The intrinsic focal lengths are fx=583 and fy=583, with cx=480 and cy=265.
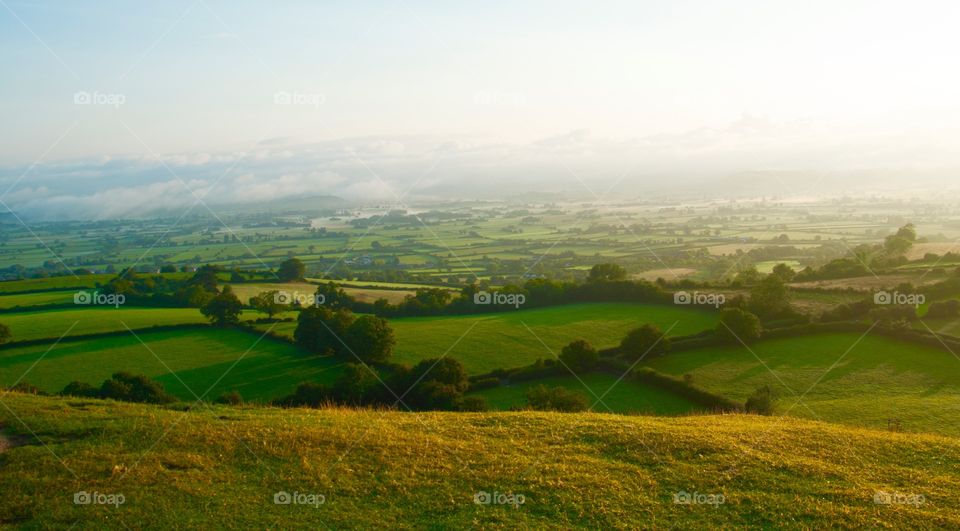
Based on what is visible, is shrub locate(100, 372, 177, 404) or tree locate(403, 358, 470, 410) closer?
shrub locate(100, 372, 177, 404)

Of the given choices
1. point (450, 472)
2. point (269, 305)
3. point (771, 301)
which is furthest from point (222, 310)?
point (771, 301)

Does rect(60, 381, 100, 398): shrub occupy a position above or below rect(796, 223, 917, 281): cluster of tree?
below

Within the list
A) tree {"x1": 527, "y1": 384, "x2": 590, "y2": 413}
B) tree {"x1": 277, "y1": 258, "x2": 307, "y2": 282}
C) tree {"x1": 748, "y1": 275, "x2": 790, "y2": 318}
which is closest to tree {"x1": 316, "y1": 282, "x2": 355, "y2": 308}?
tree {"x1": 277, "y1": 258, "x2": 307, "y2": 282}

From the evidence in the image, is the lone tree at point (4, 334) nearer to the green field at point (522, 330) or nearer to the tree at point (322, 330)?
the green field at point (522, 330)

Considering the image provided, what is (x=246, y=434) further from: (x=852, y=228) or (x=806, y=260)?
(x=852, y=228)

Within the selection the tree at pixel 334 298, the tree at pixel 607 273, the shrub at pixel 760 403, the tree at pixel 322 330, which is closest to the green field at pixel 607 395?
the shrub at pixel 760 403

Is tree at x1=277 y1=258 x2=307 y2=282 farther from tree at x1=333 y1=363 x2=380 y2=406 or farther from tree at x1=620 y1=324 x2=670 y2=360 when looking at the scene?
tree at x1=620 y1=324 x2=670 y2=360

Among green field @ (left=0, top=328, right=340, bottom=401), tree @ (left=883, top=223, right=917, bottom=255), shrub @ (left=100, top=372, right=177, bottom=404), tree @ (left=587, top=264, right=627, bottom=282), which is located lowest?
green field @ (left=0, top=328, right=340, bottom=401)
